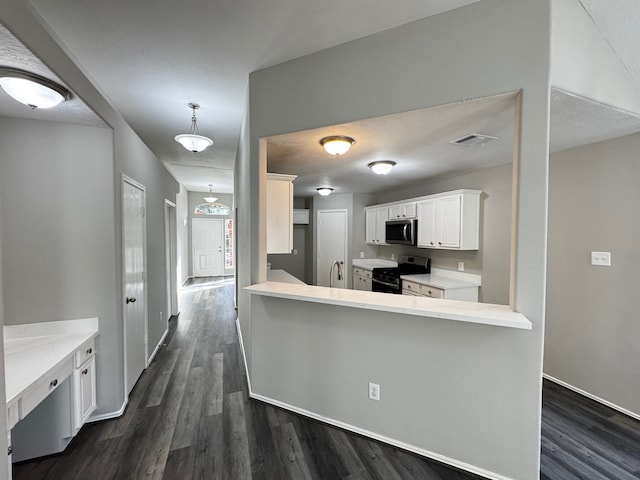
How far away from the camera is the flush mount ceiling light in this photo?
1.39 m

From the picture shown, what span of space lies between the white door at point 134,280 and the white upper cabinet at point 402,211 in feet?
12.3

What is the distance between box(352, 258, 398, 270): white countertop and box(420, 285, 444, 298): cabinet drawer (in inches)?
67.8

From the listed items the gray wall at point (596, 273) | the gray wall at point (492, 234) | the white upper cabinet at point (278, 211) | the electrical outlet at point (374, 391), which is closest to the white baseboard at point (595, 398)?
the gray wall at point (596, 273)

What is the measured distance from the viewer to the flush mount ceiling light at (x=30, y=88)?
1386 millimetres

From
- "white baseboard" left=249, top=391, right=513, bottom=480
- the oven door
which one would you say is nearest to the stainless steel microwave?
the oven door

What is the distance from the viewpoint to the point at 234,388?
8.70 ft

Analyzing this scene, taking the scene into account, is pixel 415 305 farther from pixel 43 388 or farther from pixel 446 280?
pixel 446 280

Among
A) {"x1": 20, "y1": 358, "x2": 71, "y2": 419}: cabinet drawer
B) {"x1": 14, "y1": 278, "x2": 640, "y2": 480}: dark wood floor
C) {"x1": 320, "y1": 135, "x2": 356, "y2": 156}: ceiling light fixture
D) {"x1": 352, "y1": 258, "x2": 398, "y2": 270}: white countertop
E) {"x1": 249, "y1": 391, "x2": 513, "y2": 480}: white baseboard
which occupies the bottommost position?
{"x1": 14, "y1": 278, "x2": 640, "y2": 480}: dark wood floor

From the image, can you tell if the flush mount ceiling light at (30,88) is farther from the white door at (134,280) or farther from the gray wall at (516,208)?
the gray wall at (516,208)

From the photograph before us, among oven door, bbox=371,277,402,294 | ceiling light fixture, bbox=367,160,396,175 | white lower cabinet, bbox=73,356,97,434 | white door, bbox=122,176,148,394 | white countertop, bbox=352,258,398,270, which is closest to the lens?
white lower cabinet, bbox=73,356,97,434

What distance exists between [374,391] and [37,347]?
2.41 meters

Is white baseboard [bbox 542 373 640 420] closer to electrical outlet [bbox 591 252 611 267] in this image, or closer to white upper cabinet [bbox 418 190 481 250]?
electrical outlet [bbox 591 252 611 267]

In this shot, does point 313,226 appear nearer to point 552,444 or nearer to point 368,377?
point 368,377

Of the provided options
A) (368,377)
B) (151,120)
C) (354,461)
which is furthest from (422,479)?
(151,120)
